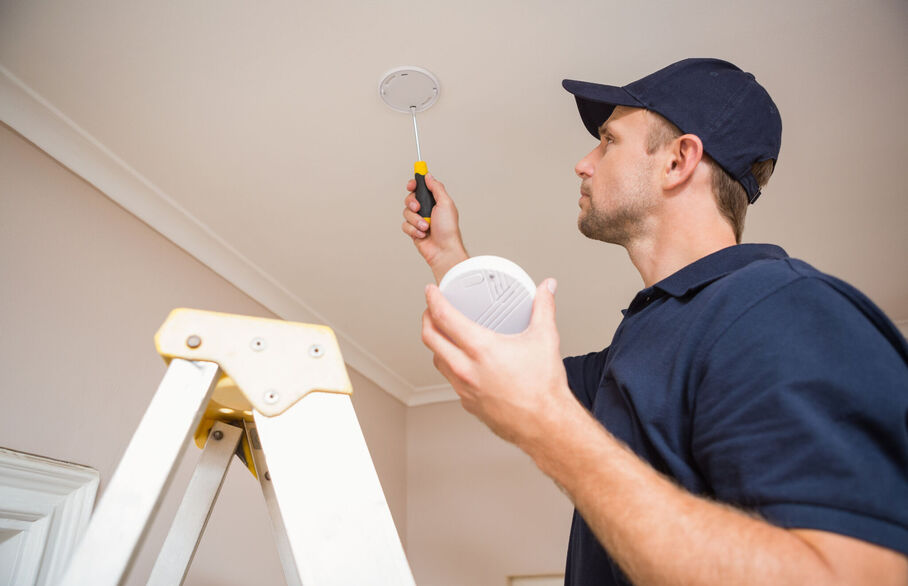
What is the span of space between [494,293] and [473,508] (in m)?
2.29

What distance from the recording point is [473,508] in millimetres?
2711

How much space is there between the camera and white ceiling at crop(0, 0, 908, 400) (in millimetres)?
1194

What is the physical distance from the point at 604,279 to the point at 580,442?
1659 mm

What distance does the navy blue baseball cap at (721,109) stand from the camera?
954 millimetres

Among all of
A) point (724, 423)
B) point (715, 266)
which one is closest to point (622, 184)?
point (715, 266)

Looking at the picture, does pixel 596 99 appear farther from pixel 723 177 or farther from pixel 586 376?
pixel 586 376

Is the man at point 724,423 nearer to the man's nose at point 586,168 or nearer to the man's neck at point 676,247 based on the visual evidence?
the man's neck at point 676,247

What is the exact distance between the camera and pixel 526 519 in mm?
2615

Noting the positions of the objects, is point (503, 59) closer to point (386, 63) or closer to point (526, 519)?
point (386, 63)

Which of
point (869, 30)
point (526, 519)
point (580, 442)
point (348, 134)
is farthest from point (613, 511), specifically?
point (526, 519)

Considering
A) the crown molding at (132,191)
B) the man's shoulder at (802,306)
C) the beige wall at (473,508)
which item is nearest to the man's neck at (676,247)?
the man's shoulder at (802,306)

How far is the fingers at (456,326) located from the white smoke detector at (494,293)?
0.05 meters

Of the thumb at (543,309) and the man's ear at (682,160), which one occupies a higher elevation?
the man's ear at (682,160)

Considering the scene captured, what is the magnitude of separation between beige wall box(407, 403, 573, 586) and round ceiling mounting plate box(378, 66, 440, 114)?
1.81 m
